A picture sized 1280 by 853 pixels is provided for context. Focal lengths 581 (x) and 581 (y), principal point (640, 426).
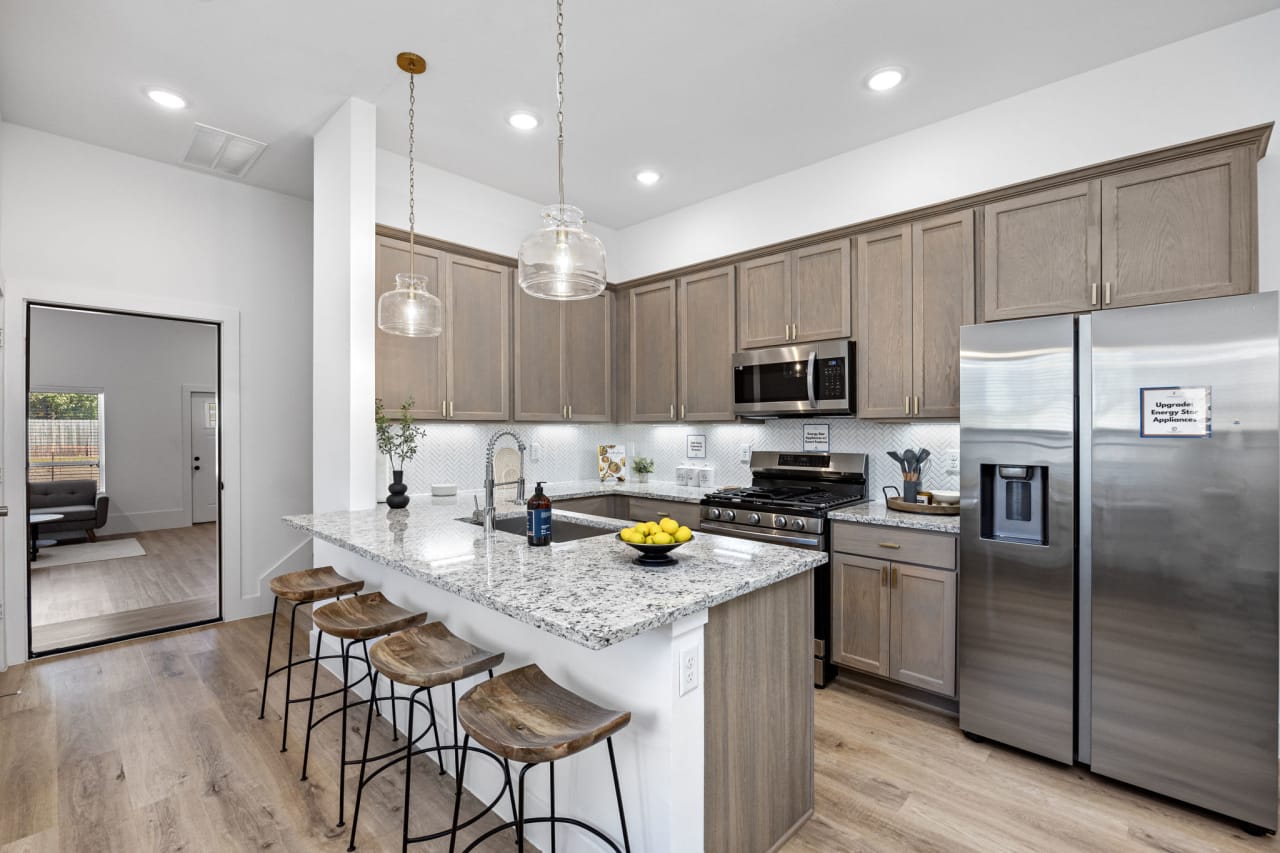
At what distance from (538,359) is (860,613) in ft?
8.88

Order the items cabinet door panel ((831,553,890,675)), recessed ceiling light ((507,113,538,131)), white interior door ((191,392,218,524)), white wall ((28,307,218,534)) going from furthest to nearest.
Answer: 1. white interior door ((191,392,218,524))
2. white wall ((28,307,218,534))
3. recessed ceiling light ((507,113,538,131))
4. cabinet door panel ((831,553,890,675))

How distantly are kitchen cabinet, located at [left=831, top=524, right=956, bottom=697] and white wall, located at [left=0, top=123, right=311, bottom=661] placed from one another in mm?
3830

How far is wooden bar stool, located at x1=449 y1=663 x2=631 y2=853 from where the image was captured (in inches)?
50.7

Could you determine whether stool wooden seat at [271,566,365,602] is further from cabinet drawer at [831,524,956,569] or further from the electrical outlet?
cabinet drawer at [831,524,956,569]

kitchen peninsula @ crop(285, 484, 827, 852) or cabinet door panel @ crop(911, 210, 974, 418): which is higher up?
cabinet door panel @ crop(911, 210, 974, 418)

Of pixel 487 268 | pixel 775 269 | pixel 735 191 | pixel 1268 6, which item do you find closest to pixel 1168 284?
pixel 1268 6

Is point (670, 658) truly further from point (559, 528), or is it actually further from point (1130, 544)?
point (1130, 544)

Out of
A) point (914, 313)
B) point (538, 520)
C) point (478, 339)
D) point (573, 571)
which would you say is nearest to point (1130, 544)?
point (914, 313)

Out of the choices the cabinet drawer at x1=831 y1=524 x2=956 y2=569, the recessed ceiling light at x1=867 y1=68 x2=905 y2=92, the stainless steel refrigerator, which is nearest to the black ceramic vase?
the cabinet drawer at x1=831 y1=524 x2=956 y2=569

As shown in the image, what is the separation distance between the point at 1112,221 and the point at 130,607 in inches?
248

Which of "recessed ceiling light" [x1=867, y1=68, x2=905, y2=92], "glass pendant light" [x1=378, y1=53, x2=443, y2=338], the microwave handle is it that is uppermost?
"recessed ceiling light" [x1=867, y1=68, x2=905, y2=92]

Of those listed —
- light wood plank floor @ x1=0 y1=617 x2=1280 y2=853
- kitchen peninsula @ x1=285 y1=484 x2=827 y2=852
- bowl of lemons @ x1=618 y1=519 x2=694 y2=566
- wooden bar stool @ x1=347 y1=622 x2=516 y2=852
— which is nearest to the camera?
kitchen peninsula @ x1=285 y1=484 x2=827 y2=852

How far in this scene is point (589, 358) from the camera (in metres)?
4.59

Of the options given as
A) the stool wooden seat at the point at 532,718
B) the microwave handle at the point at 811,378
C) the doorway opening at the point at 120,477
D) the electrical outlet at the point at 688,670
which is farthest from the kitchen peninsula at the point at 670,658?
the doorway opening at the point at 120,477
